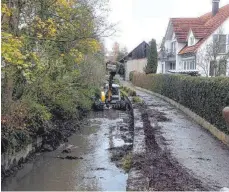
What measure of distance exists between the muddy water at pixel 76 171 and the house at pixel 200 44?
1951 cm

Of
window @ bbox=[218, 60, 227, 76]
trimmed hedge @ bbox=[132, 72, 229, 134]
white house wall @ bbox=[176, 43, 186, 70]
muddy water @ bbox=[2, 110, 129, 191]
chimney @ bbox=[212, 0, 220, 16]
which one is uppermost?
chimney @ bbox=[212, 0, 220, 16]

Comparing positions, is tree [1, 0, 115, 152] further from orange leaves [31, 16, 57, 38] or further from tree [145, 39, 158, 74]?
tree [145, 39, 158, 74]

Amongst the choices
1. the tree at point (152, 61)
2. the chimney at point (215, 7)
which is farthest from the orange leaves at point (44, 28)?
the chimney at point (215, 7)

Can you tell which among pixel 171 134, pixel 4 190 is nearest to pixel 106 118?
pixel 171 134

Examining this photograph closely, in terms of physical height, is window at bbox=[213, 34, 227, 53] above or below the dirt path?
above

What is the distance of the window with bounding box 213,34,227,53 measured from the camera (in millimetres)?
30656

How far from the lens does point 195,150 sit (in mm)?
10164

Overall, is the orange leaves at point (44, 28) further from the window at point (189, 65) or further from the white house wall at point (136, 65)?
the white house wall at point (136, 65)

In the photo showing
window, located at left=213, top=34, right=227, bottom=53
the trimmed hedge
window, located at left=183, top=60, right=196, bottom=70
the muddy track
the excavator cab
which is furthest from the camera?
window, located at left=183, top=60, right=196, bottom=70

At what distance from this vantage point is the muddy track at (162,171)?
22.4 ft

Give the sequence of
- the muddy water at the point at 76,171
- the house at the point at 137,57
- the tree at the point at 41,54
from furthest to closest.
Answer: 1. the house at the point at 137,57
2. the tree at the point at 41,54
3. the muddy water at the point at 76,171

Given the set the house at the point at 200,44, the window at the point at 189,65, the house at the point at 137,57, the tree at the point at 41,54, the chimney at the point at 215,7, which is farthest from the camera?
the house at the point at 137,57

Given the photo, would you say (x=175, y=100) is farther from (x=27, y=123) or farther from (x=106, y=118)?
(x=27, y=123)

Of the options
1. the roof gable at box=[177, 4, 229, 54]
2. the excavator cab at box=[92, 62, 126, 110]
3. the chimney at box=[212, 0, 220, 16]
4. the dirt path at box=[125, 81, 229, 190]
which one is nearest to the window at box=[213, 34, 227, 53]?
the roof gable at box=[177, 4, 229, 54]
